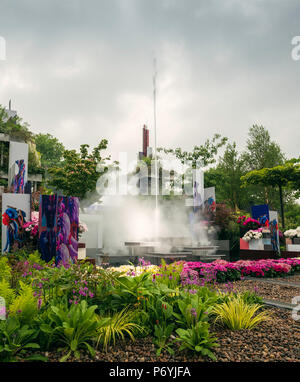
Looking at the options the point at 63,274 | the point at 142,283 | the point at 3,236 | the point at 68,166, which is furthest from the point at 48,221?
the point at 68,166

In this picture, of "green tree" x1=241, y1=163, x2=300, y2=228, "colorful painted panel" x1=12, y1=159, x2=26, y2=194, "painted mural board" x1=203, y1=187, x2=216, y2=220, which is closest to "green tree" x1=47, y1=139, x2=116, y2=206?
"colorful painted panel" x1=12, y1=159, x2=26, y2=194

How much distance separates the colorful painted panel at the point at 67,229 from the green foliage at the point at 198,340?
5.48 meters

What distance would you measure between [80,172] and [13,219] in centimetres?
1424

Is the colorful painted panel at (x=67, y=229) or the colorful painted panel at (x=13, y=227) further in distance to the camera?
the colorful painted panel at (x=13, y=227)

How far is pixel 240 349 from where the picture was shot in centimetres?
320

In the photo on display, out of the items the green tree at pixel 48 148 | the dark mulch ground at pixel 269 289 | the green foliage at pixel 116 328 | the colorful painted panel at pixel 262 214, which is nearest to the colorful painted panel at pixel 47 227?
the dark mulch ground at pixel 269 289

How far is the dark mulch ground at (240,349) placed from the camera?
9.80 ft

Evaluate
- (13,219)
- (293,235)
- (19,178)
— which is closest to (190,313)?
(13,219)

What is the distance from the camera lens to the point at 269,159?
2928cm

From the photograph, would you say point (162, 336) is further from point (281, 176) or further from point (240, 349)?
point (281, 176)

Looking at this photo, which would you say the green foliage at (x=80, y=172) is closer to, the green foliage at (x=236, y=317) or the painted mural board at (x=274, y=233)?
the painted mural board at (x=274, y=233)

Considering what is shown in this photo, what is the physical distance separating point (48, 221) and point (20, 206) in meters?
1.71

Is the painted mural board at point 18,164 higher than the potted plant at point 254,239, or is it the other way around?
the painted mural board at point 18,164
